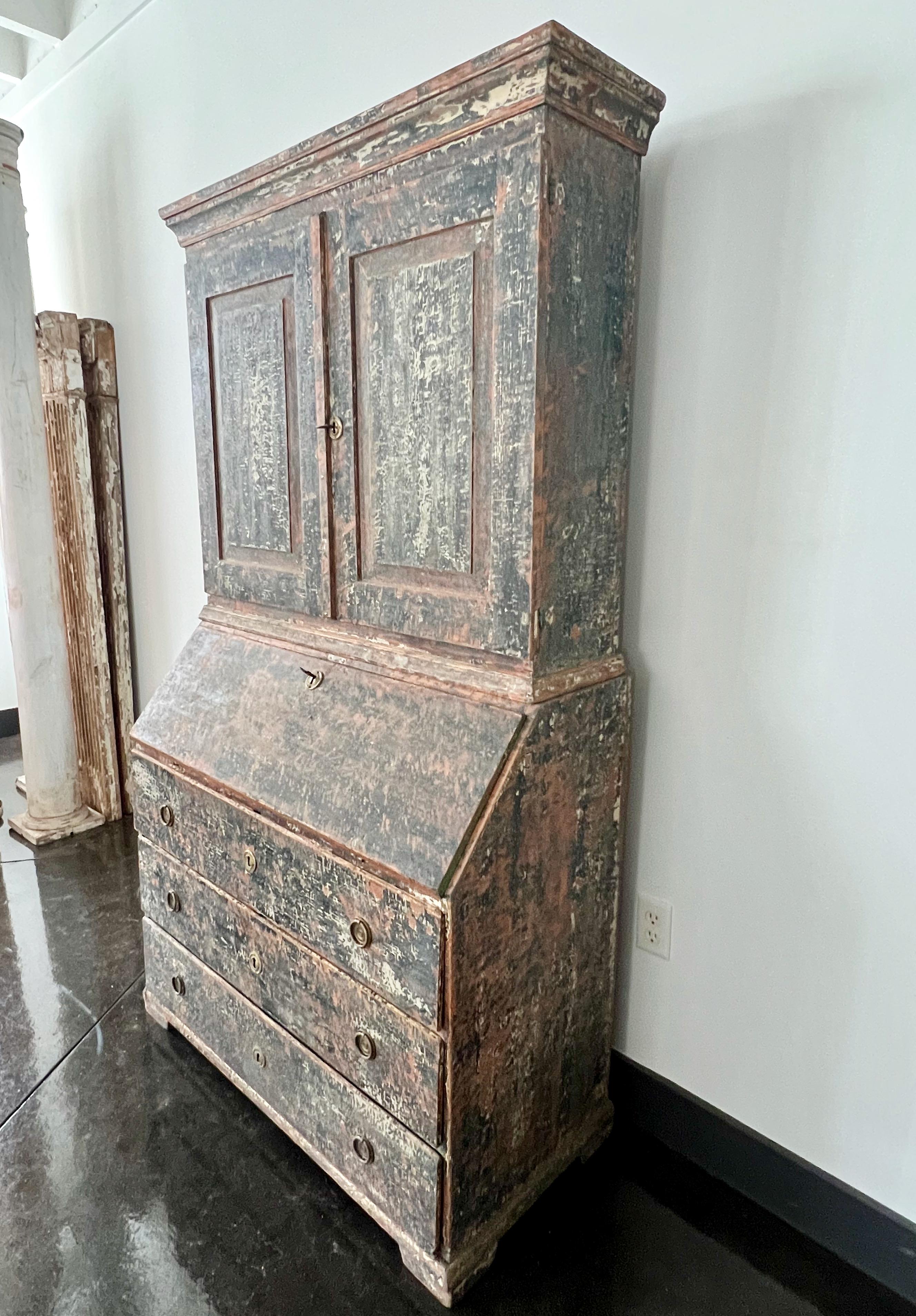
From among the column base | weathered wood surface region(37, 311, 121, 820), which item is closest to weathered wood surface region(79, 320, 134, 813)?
weathered wood surface region(37, 311, 121, 820)

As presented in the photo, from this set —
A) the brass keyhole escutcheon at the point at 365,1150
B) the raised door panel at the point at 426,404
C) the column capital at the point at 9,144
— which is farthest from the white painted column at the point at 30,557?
the brass keyhole escutcheon at the point at 365,1150

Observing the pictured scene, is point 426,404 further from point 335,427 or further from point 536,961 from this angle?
point 536,961

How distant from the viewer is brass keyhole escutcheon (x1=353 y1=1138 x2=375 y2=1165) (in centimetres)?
140

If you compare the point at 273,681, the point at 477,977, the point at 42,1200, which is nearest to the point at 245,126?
the point at 273,681

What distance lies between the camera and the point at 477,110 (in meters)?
1.14

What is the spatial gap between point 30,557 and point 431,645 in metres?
1.98

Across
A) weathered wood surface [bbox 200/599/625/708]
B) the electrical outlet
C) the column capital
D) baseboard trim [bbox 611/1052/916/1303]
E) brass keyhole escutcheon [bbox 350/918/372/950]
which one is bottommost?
baseboard trim [bbox 611/1052/916/1303]

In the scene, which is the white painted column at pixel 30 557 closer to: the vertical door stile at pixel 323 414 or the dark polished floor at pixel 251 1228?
the dark polished floor at pixel 251 1228

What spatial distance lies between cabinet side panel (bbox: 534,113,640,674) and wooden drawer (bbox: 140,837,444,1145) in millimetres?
646

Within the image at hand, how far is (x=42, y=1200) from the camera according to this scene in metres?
1.51

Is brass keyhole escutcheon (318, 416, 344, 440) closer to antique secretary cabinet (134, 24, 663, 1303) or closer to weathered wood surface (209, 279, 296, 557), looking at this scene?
antique secretary cabinet (134, 24, 663, 1303)

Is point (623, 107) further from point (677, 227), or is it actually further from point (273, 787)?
point (273, 787)

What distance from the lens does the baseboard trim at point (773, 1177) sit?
136 centimetres

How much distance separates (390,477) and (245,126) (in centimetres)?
143
